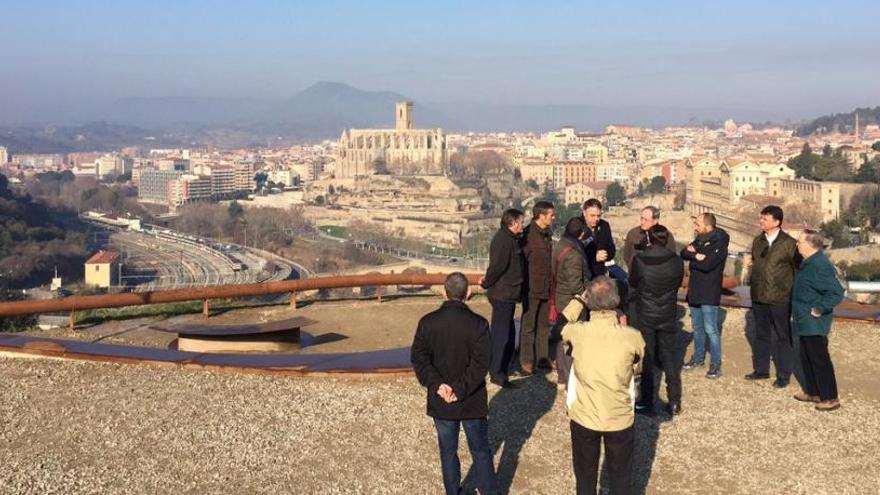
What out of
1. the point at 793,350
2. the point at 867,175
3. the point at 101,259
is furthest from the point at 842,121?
the point at 793,350

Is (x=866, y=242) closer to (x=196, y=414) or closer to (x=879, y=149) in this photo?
(x=879, y=149)

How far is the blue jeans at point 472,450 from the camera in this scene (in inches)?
164

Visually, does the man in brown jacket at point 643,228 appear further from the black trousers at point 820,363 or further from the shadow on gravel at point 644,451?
the shadow on gravel at point 644,451

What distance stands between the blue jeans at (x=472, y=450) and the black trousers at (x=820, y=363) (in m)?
2.50

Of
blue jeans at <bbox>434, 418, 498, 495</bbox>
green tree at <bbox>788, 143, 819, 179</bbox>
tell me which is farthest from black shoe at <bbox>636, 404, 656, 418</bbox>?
green tree at <bbox>788, 143, 819, 179</bbox>

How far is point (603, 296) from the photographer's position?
400 centimetres

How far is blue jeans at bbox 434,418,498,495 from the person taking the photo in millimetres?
4164

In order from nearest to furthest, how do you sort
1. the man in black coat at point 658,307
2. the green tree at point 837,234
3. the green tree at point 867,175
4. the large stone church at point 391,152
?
1. the man in black coat at point 658,307
2. the green tree at point 837,234
3. the green tree at point 867,175
4. the large stone church at point 391,152

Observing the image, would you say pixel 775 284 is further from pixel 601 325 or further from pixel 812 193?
pixel 812 193

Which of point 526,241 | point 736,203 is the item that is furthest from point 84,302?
point 736,203

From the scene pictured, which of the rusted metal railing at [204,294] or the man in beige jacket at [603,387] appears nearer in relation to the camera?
the man in beige jacket at [603,387]

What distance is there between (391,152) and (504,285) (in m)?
119

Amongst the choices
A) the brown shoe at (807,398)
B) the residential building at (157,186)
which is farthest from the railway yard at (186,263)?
the residential building at (157,186)

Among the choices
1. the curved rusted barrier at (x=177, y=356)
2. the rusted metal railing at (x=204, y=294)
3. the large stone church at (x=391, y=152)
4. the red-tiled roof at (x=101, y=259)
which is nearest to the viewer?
the curved rusted barrier at (x=177, y=356)
